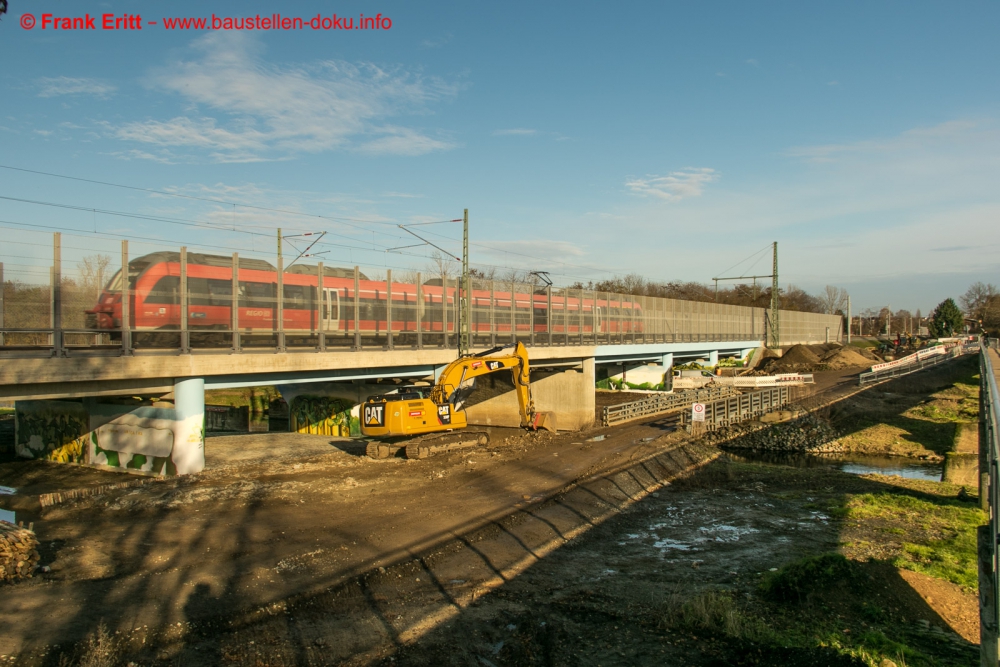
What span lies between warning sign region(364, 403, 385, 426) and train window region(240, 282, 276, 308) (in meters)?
5.16

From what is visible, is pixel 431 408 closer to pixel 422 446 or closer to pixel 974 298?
pixel 422 446

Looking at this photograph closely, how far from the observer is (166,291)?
20203 mm

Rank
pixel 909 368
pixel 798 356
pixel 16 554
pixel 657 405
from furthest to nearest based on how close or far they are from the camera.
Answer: pixel 798 356 → pixel 909 368 → pixel 657 405 → pixel 16 554

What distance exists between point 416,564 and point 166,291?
12851 millimetres

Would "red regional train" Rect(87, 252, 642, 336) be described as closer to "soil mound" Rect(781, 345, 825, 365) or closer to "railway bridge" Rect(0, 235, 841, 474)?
"railway bridge" Rect(0, 235, 841, 474)

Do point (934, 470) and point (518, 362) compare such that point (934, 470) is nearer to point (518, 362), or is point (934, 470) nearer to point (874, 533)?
point (874, 533)

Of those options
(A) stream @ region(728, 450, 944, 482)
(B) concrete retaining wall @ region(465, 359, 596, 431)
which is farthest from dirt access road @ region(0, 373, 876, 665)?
(B) concrete retaining wall @ region(465, 359, 596, 431)

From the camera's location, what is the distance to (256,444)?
2966 cm

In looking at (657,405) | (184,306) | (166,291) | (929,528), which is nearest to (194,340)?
(184,306)

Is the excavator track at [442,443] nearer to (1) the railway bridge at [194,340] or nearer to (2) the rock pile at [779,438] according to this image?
(1) the railway bridge at [194,340]

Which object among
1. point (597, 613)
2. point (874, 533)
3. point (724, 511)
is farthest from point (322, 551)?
point (874, 533)

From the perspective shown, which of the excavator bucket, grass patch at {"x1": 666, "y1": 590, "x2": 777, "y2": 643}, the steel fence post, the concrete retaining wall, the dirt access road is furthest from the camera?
the concrete retaining wall

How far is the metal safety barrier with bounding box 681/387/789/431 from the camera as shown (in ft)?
116

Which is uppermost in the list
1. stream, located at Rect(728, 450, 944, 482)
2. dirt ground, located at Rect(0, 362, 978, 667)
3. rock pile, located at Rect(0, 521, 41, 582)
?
rock pile, located at Rect(0, 521, 41, 582)
